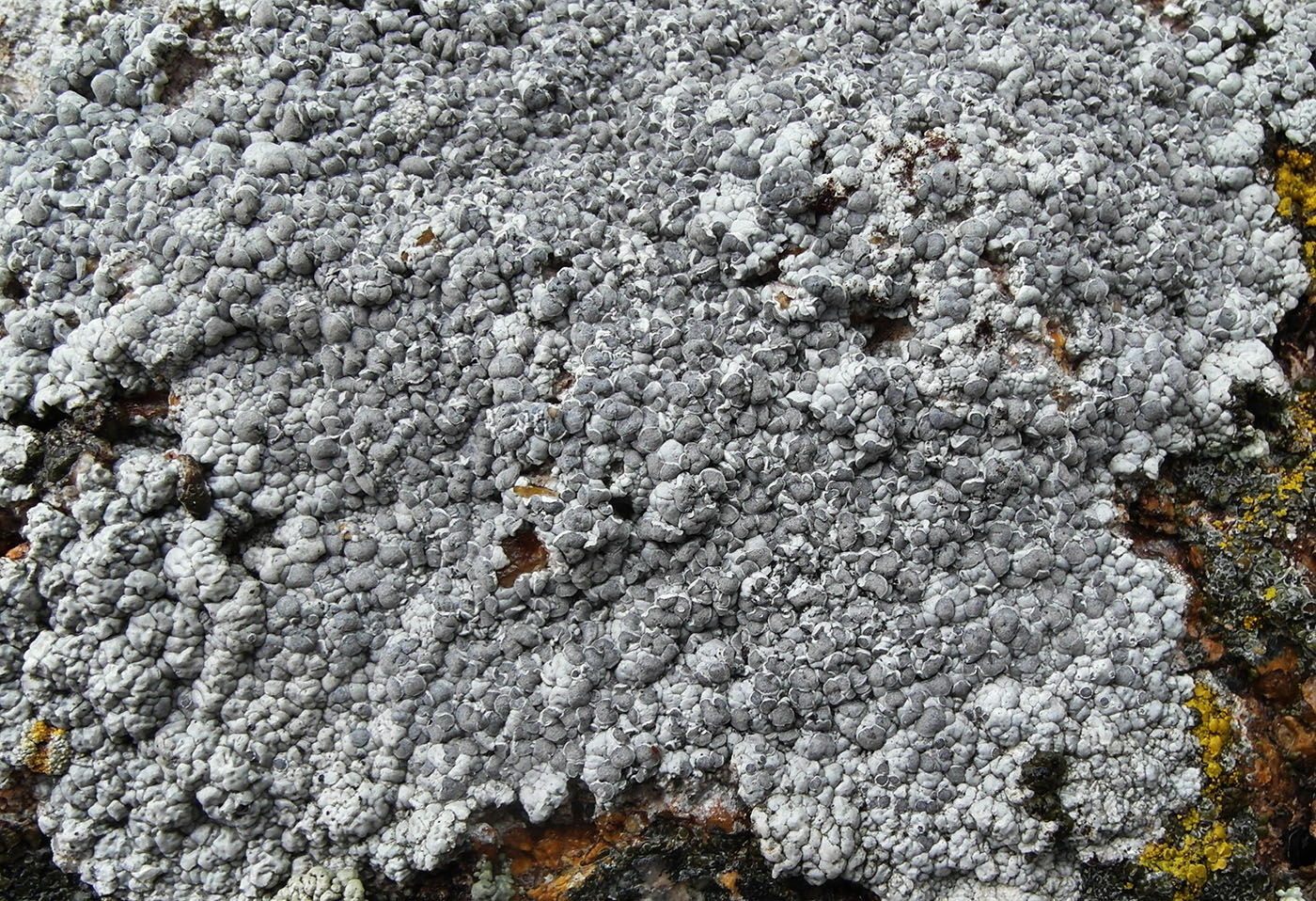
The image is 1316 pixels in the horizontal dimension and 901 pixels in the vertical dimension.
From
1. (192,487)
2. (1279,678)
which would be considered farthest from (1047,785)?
(192,487)

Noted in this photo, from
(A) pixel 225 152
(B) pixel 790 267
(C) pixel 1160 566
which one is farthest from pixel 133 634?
(C) pixel 1160 566

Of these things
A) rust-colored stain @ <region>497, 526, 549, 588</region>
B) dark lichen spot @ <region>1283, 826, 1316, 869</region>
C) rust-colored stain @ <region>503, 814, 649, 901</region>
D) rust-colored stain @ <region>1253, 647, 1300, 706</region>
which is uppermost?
rust-colored stain @ <region>497, 526, 549, 588</region>

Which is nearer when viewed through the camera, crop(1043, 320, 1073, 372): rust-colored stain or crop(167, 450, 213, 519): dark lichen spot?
crop(167, 450, 213, 519): dark lichen spot

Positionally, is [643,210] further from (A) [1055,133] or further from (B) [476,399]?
(A) [1055,133]

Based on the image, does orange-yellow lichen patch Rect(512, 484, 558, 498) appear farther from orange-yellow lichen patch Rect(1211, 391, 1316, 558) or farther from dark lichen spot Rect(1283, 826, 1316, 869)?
dark lichen spot Rect(1283, 826, 1316, 869)

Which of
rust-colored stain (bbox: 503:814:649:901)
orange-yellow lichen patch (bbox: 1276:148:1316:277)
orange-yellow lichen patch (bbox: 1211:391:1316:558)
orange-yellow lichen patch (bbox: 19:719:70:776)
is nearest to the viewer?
orange-yellow lichen patch (bbox: 19:719:70:776)

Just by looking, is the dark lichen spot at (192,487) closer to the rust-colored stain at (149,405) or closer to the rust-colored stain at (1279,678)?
the rust-colored stain at (149,405)

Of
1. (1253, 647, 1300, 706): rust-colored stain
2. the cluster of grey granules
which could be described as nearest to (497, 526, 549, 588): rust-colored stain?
the cluster of grey granules
